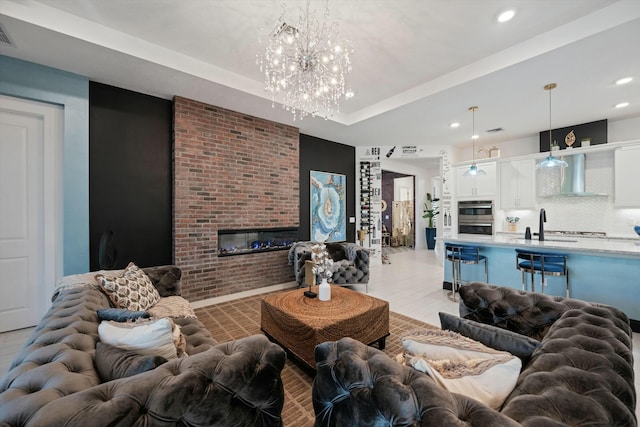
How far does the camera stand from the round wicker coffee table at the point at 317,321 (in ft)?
6.93

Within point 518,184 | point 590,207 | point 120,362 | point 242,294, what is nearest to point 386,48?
point 120,362

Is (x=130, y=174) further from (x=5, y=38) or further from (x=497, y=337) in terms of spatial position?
(x=497, y=337)

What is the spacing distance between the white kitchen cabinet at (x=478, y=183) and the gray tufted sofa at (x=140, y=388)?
646cm

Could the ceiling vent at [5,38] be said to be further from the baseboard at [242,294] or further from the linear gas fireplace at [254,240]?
the baseboard at [242,294]

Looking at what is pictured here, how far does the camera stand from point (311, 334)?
6.79 ft

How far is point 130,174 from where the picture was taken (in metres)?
3.53

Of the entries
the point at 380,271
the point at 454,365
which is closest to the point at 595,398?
the point at 454,365

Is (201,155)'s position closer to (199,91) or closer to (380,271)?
(199,91)

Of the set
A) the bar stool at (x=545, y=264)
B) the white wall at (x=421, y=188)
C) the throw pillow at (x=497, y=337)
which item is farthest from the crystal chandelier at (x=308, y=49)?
the white wall at (x=421, y=188)

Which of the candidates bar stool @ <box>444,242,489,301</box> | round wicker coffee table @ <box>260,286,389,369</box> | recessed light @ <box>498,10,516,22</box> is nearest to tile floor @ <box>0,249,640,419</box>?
bar stool @ <box>444,242,489,301</box>

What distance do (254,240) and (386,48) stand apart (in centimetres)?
343

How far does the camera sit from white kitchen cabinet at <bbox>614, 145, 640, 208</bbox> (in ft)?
14.5

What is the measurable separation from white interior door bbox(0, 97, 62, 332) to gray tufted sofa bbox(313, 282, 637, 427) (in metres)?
3.89

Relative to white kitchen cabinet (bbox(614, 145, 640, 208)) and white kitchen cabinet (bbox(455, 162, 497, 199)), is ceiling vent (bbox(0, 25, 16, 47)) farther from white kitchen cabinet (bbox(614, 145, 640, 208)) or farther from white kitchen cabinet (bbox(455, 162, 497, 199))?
white kitchen cabinet (bbox(614, 145, 640, 208))
